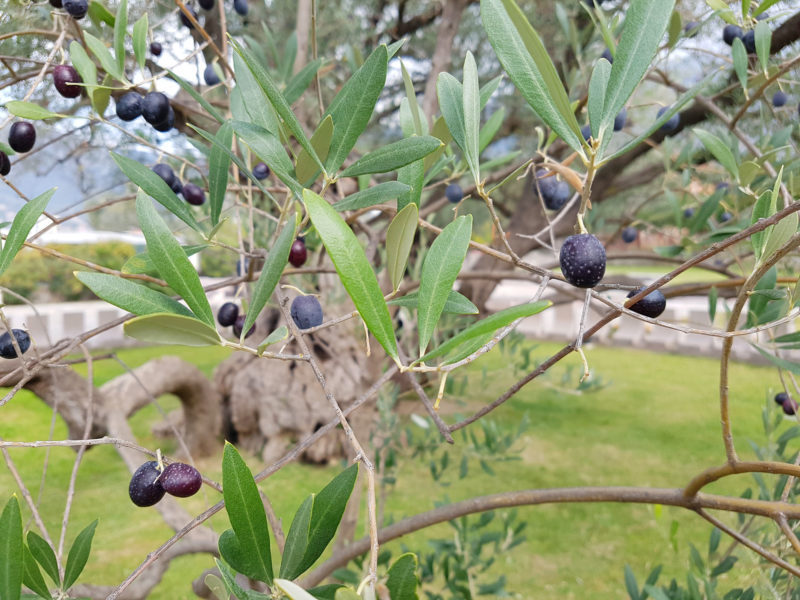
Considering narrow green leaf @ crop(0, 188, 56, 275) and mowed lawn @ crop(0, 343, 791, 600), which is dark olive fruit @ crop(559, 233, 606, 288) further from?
mowed lawn @ crop(0, 343, 791, 600)

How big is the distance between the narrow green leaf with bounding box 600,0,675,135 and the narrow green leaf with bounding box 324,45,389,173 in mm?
163

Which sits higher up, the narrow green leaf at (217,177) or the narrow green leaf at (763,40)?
the narrow green leaf at (763,40)

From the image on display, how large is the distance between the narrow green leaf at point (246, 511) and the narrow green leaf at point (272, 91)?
0.23 metres

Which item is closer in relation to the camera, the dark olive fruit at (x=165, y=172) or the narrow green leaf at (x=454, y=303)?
the narrow green leaf at (x=454, y=303)

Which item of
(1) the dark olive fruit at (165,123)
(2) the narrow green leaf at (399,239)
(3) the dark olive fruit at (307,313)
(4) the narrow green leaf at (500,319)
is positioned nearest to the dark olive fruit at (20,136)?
(1) the dark olive fruit at (165,123)

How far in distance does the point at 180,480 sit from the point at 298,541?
0.63 feet

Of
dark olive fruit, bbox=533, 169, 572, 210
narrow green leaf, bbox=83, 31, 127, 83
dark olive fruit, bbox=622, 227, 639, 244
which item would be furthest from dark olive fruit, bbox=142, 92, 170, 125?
dark olive fruit, bbox=622, 227, 639, 244

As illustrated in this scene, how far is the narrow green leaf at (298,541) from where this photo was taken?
0.46 meters

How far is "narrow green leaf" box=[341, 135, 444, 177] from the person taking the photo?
474mm

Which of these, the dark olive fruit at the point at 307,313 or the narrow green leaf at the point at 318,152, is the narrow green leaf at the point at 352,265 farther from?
the dark olive fruit at the point at 307,313

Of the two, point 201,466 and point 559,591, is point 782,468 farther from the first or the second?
point 201,466

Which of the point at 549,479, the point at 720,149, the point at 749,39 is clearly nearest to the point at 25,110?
the point at 720,149

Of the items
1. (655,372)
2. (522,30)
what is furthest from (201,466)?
(655,372)

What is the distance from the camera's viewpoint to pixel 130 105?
0.98 m
